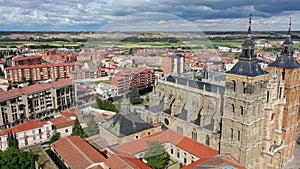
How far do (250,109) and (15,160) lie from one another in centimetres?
1849

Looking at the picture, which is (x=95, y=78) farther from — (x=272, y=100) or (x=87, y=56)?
(x=272, y=100)

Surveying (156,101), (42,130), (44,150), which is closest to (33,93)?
(42,130)

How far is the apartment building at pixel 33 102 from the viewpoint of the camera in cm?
3262

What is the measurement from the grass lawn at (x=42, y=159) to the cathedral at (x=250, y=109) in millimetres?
13587

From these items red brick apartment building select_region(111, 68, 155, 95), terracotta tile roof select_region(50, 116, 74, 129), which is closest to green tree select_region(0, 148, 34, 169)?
terracotta tile roof select_region(50, 116, 74, 129)

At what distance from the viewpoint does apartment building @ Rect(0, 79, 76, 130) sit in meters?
32.6

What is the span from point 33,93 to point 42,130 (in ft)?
29.5

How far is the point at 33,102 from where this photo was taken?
35.6 m

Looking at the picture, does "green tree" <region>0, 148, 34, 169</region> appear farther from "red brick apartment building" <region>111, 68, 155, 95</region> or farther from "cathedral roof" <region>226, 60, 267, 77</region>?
"cathedral roof" <region>226, 60, 267, 77</region>

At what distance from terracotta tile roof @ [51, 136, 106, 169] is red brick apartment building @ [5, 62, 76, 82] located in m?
35.8

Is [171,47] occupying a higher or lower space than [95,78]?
higher

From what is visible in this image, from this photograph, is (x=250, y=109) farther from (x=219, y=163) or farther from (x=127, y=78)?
(x=127, y=78)

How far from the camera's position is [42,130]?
2853 cm

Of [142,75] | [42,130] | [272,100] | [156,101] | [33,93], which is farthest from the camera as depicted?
[33,93]
